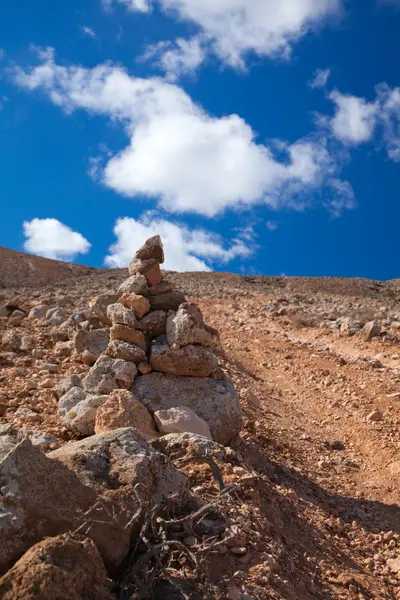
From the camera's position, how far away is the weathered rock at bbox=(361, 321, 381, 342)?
1593 cm

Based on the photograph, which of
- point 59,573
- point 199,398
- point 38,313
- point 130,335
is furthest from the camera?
point 38,313

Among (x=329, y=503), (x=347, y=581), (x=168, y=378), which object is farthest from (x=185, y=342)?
(x=347, y=581)

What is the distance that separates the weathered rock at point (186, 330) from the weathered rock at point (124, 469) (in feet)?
10.7

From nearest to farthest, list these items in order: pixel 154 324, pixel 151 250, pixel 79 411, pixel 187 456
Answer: pixel 187 456, pixel 79 411, pixel 154 324, pixel 151 250

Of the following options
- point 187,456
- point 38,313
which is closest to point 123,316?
point 187,456

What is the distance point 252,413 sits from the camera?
10109 millimetres

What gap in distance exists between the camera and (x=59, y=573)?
2.87 m

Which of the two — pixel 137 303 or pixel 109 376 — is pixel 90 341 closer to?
pixel 137 303

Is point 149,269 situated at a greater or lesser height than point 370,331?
lesser

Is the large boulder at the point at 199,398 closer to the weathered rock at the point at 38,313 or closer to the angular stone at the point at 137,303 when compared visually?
the angular stone at the point at 137,303

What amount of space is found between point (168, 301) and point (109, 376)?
4.80 feet

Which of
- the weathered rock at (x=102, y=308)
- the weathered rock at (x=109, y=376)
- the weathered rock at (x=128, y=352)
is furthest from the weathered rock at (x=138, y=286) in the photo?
the weathered rock at (x=102, y=308)

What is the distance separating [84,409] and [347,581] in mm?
3582

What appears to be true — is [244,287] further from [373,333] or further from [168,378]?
[168,378]
